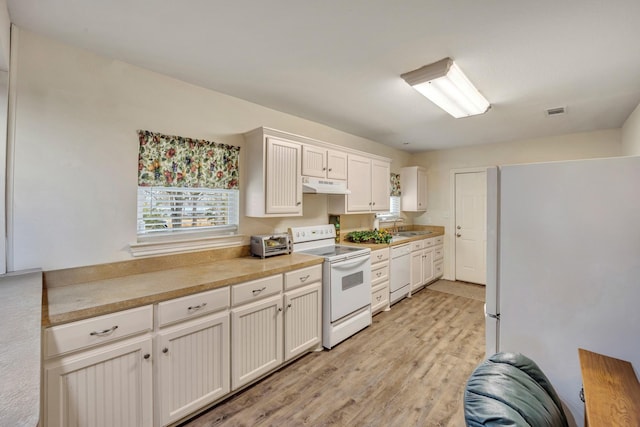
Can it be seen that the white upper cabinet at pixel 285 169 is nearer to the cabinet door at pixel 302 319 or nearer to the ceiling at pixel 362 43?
the ceiling at pixel 362 43

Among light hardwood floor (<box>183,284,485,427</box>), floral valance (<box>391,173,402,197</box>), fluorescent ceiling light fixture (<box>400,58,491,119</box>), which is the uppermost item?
fluorescent ceiling light fixture (<box>400,58,491,119</box>)

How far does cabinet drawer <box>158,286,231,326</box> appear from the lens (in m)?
1.68

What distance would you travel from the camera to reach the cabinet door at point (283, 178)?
8.77ft

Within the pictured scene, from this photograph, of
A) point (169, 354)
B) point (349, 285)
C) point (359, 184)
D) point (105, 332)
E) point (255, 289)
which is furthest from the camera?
point (359, 184)

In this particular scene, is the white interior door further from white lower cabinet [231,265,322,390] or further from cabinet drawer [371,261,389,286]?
white lower cabinet [231,265,322,390]

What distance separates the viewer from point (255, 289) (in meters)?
2.12

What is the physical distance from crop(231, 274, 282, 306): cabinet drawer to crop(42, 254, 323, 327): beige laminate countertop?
1.8 inches

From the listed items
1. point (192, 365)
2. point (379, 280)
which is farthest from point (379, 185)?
point (192, 365)

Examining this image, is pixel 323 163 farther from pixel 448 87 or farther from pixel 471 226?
pixel 471 226

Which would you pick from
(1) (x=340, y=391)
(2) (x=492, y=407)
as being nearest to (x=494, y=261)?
(2) (x=492, y=407)

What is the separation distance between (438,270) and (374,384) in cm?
336

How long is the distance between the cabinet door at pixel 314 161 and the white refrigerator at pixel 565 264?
1.82 metres

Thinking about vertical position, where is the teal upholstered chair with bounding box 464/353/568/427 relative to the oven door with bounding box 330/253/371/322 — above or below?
above

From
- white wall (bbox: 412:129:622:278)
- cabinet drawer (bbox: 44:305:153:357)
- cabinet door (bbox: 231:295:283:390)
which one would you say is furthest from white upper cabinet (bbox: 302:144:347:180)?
white wall (bbox: 412:129:622:278)
